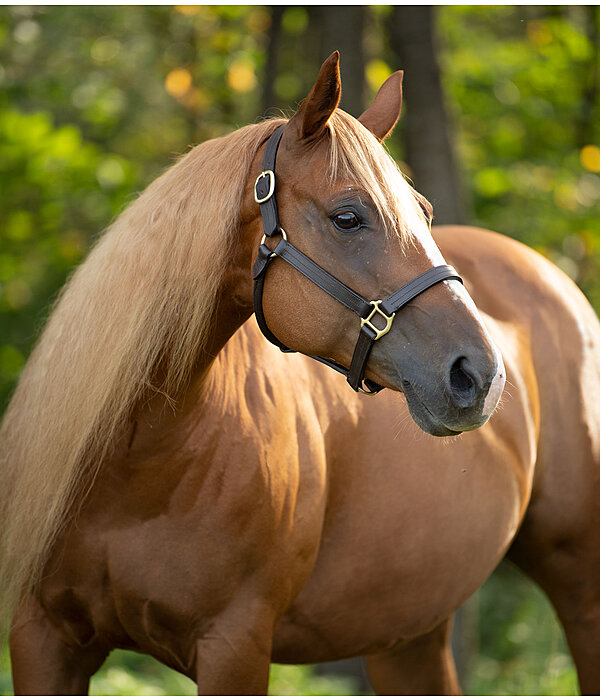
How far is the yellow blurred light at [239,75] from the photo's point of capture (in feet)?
27.4

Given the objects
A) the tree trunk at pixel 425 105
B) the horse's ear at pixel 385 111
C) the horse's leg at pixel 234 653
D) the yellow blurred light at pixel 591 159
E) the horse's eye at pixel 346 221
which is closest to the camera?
the horse's eye at pixel 346 221

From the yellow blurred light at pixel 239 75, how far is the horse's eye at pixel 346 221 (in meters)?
6.71

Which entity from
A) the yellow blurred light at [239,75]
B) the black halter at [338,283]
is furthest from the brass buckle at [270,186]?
the yellow blurred light at [239,75]

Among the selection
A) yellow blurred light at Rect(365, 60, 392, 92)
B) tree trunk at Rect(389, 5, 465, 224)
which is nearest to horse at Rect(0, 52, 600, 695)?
tree trunk at Rect(389, 5, 465, 224)

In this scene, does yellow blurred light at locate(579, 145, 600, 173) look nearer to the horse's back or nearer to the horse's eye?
the horse's back

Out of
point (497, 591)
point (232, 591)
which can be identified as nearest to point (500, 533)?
point (232, 591)

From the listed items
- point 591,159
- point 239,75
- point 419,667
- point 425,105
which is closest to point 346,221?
point 419,667

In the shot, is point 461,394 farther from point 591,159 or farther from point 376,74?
point 591,159

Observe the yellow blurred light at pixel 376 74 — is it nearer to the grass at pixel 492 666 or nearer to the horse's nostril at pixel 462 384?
the grass at pixel 492 666

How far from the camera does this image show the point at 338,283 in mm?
2102

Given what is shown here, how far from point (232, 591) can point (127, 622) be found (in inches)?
13.1

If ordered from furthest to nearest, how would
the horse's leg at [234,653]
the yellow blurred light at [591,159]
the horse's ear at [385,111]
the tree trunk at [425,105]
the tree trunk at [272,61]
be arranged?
the yellow blurred light at [591,159] < the tree trunk at [272,61] < the tree trunk at [425,105] < the horse's ear at [385,111] < the horse's leg at [234,653]

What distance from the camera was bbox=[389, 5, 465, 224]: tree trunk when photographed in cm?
592

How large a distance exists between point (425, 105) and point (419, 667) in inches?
158
